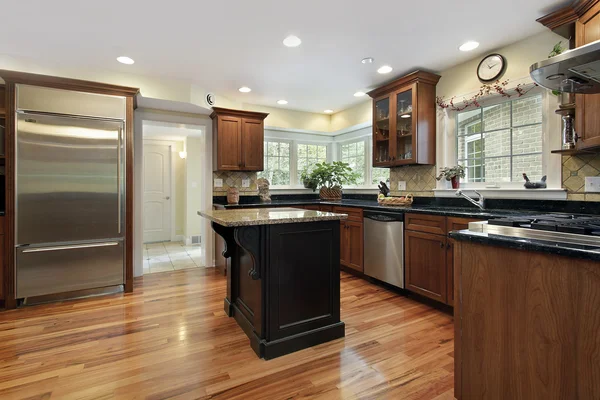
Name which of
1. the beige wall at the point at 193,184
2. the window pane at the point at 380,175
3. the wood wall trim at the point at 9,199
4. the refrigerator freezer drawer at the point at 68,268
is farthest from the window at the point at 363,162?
the wood wall trim at the point at 9,199

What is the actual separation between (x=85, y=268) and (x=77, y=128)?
142 centimetres

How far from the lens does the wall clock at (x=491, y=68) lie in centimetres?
286

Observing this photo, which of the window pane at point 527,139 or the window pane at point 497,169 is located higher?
the window pane at point 527,139

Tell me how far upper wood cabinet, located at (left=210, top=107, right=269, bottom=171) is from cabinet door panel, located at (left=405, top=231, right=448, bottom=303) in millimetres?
2429

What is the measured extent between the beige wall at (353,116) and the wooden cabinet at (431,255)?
6.91ft

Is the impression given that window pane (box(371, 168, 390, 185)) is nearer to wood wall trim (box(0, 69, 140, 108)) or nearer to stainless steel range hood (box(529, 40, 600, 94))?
stainless steel range hood (box(529, 40, 600, 94))

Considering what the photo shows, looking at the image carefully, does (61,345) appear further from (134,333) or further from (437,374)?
(437,374)

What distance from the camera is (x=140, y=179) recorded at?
3.93 meters

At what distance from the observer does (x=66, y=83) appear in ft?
9.74

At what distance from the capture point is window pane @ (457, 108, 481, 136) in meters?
3.24

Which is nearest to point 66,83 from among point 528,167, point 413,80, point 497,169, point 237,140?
point 237,140

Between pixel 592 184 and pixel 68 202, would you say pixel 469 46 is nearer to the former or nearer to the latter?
pixel 592 184

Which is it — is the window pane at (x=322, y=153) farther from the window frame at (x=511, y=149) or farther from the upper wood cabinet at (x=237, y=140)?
the window frame at (x=511, y=149)

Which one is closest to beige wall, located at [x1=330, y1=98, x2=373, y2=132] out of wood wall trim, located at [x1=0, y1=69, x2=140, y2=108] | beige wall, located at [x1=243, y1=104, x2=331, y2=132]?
beige wall, located at [x1=243, y1=104, x2=331, y2=132]
